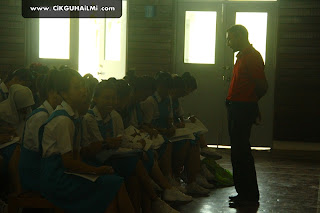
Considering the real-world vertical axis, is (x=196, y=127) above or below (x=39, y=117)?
below

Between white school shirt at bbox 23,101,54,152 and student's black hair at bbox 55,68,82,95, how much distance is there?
0.68 ft

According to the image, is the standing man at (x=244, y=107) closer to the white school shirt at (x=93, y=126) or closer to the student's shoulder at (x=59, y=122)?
the white school shirt at (x=93, y=126)

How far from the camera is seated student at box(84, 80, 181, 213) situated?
138 inches

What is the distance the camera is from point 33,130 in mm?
3016

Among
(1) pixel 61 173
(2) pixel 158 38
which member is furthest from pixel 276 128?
(1) pixel 61 173

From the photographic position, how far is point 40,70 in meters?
5.30

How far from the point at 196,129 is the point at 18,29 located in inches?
166

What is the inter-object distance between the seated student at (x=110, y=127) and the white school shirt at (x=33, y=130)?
0.44m

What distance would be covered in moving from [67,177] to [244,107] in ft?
6.95

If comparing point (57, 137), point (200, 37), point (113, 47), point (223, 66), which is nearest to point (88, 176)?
point (57, 137)

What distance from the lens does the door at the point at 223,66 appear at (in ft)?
26.5

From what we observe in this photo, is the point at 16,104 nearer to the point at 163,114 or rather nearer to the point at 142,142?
the point at 142,142

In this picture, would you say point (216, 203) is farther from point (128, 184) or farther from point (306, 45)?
point (306, 45)

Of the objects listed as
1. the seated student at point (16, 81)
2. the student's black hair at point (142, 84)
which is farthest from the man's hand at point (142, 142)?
the seated student at point (16, 81)
